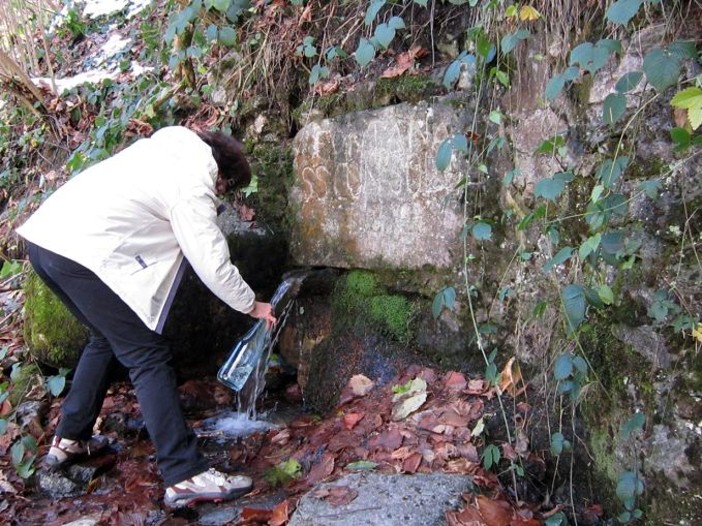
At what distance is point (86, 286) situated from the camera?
8.74ft

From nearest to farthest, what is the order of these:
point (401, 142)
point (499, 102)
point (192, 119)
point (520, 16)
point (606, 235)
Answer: point (606, 235) < point (520, 16) < point (499, 102) < point (401, 142) < point (192, 119)

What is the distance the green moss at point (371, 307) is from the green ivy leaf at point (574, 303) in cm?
138

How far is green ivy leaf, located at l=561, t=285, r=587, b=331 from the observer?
197 centimetres

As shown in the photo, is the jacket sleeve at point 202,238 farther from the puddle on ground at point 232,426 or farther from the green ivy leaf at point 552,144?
the green ivy leaf at point 552,144

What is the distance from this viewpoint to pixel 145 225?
2680 mm

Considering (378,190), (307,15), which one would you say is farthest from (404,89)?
(307,15)

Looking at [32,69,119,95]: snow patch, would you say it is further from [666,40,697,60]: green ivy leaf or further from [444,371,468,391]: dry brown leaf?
[666,40,697,60]: green ivy leaf

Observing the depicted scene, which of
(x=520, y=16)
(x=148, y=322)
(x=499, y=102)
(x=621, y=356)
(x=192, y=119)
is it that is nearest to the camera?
(x=621, y=356)

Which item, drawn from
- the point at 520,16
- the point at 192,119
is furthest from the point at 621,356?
the point at 192,119

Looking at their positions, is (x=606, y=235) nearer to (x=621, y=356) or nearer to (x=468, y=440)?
(x=621, y=356)

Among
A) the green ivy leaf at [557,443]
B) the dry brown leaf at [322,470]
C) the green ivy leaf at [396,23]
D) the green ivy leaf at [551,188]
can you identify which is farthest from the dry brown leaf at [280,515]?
the green ivy leaf at [396,23]

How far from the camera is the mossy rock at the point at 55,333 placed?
357 centimetres

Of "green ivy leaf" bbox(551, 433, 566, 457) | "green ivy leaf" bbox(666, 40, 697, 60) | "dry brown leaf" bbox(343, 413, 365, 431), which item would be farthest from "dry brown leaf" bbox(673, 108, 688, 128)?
"dry brown leaf" bbox(343, 413, 365, 431)

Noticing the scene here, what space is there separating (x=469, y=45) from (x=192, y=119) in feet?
7.43
